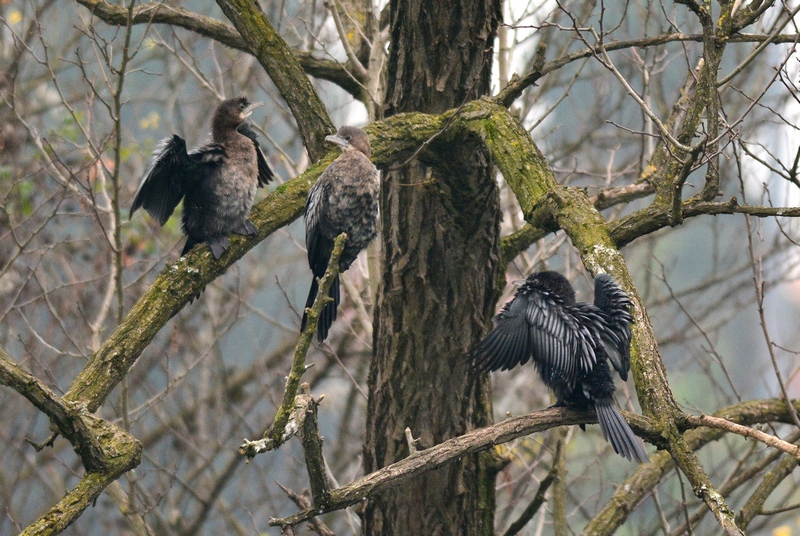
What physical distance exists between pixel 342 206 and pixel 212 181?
0.59 metres

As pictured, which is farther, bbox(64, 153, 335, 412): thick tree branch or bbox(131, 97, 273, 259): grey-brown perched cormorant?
bbox(131, 97, 273, 259): grey-brown perched cormorant

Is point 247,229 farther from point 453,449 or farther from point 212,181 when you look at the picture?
point 453,449

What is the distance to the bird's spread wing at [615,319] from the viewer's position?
2945 millimetres

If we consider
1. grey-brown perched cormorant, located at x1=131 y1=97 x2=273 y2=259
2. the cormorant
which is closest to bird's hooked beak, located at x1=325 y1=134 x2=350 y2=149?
grey-brown perched cormorant, located at x1=131 y1=97 x2=273 y2=259

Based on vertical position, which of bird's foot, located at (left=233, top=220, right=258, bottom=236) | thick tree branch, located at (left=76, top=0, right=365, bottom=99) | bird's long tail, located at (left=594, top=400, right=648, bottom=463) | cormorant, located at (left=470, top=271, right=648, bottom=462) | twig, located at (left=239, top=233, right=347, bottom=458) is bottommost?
twig, located at (left=239, top=233, right=347, bottom=458)

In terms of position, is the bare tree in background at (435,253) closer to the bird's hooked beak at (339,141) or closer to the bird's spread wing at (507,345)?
the bird's hooked beak at (339,141)

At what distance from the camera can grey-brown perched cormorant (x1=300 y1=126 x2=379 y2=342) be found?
3.72m

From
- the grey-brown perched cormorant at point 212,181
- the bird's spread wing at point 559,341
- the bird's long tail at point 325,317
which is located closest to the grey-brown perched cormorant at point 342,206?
the bird's long tail at point 325,317

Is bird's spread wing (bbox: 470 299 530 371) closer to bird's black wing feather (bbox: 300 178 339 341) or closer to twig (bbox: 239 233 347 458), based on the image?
bird's black wing feather (bbox: 300 178 339 341)

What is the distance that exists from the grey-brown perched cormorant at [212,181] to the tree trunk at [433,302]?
69 centimetres

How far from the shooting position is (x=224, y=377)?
730cm

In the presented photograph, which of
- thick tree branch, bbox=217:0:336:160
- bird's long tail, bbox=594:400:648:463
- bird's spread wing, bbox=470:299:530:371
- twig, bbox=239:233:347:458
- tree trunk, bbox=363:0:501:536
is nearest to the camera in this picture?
twig, bbox=239:233:347:458

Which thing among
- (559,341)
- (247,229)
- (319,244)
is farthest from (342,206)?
(559,341)

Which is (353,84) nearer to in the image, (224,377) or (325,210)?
(325,210)
